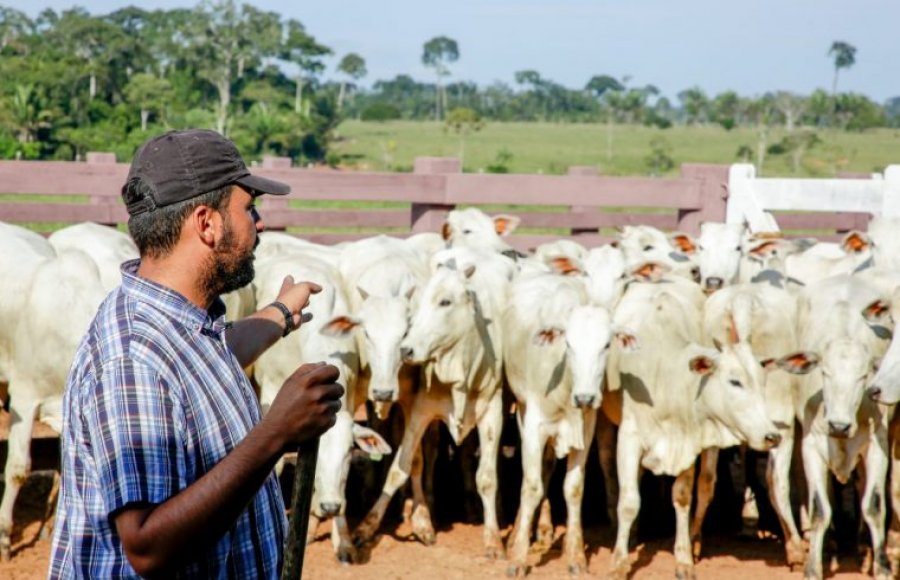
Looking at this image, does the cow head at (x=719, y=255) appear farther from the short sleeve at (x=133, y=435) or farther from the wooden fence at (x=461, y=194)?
the short sleeve at (x=133, y=435)

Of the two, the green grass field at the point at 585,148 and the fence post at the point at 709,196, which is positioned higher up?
the fence post at the point at 709,196

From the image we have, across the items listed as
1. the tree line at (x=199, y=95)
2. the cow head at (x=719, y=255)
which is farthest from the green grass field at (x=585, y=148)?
the cow head at (x=719, y=255)

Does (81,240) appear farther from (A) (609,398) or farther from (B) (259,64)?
(B) (259,64)

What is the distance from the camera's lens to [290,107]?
69.5m

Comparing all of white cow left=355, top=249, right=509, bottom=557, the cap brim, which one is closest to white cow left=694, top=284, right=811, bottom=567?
white cow left=355, top=249, right=509, bottom=557

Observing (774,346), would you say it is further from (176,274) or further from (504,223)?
(176,274)

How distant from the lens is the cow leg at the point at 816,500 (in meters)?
8.28

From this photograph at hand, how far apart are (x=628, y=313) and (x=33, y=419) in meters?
3.95

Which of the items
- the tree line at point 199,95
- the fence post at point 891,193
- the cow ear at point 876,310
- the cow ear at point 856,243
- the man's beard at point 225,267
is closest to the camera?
the man's beard at point 225,267

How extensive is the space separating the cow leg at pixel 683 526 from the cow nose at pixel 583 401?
3.44 feet

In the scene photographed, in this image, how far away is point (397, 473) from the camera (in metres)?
8.92

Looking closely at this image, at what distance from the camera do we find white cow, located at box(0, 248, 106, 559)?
7.92m

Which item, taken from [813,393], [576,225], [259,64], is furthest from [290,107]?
[813,393]

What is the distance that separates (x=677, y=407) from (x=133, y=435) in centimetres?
637
